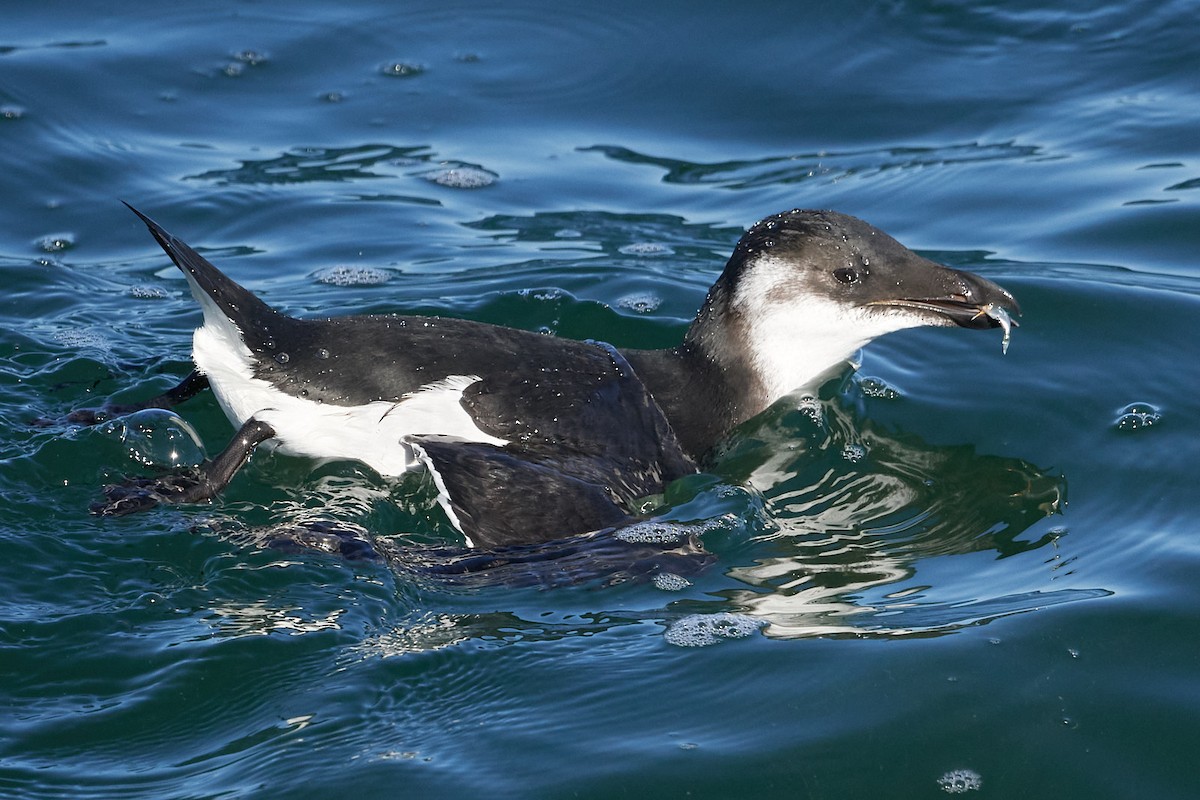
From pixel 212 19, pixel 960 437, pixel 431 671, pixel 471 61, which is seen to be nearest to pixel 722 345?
pixel 960 437

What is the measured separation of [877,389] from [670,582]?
6.44 ft

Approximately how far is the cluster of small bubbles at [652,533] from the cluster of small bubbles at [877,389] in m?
1.53

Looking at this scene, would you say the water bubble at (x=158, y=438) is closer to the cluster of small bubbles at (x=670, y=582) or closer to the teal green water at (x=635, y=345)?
the teal green water at (x=635, y=345)

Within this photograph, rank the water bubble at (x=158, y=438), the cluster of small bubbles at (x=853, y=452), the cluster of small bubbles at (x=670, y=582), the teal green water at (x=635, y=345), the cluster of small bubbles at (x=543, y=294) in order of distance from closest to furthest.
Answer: the teal green water at (x=635, y=345) → the cluster of small bubbles at (x=670, y=582) → the water bubble at (x=158, y=438) → the cluster of small bubbles at (x=853, y=452) → the cluster of small bubbles at (x=543, y=294)

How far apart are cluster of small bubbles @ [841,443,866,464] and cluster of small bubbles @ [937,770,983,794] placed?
2.03 metres

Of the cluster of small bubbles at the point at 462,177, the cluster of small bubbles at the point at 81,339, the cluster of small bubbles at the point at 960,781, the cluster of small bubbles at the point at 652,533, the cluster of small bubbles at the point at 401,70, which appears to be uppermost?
the cluster of small bubbles at the point at 401,70

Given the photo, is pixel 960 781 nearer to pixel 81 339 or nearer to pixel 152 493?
pixel 152 493

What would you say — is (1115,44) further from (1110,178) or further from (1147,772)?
(1147,772)

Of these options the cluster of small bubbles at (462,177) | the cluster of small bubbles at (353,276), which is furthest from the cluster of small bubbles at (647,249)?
the cluster of small bubbles at (353,276)

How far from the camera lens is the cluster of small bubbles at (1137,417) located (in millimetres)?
5859

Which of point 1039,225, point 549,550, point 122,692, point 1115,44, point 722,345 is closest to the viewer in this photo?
point 122,692

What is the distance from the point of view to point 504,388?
5148mm

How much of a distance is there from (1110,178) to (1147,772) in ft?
16.8

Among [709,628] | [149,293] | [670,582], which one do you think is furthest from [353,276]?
[709,628]
